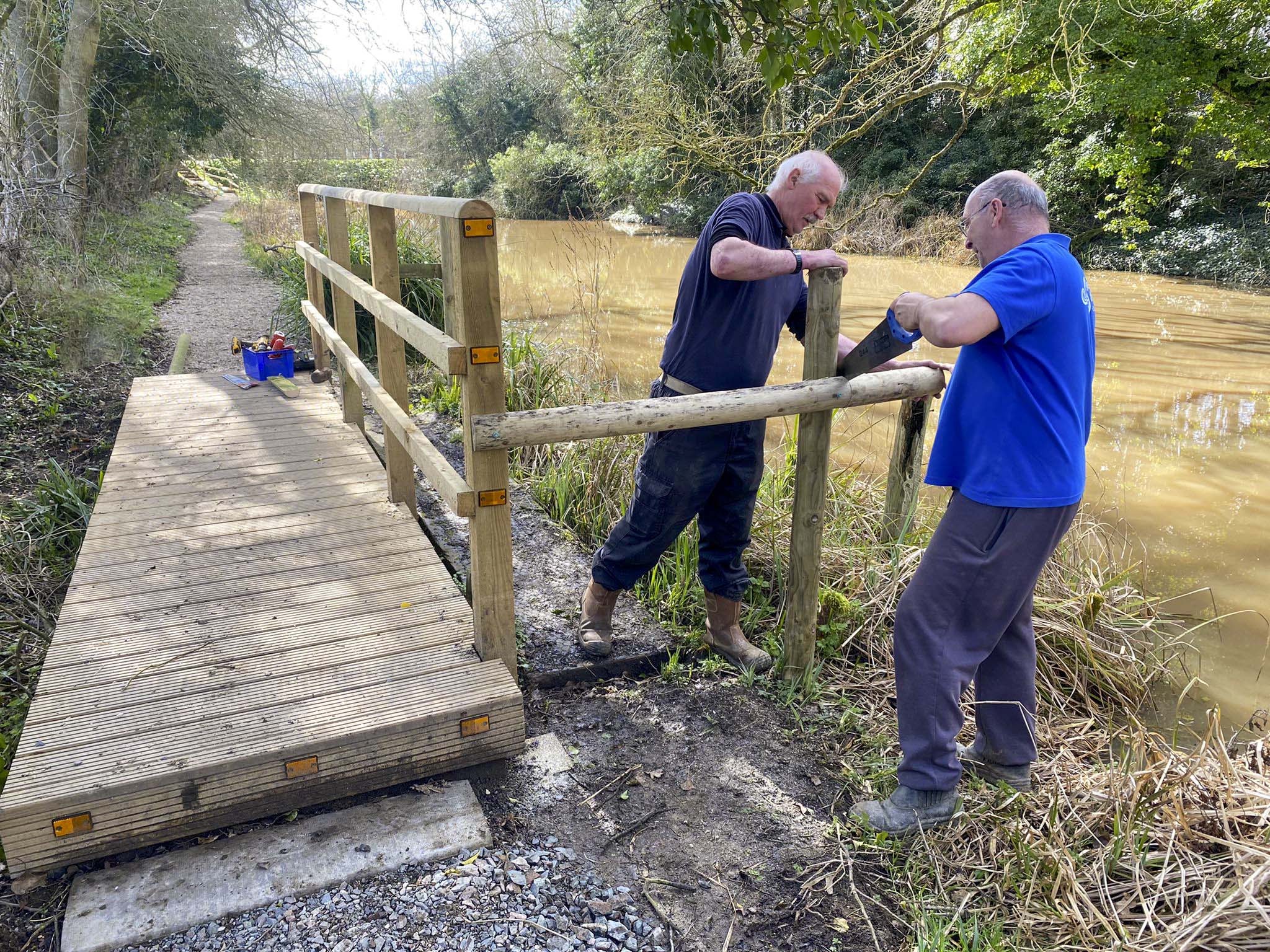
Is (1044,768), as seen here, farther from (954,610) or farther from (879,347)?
(879,347)

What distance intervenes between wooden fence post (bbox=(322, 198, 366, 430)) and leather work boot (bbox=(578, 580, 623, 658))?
211 centimetres

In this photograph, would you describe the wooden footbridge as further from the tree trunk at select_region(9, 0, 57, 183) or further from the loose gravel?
the tree trunk at select_region(9, 0, 57, 183)

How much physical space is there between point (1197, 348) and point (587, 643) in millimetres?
11866

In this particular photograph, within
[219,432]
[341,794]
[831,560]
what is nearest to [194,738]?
[341,794]

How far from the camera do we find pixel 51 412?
Result: 20.7ft

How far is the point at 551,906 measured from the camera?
217cm

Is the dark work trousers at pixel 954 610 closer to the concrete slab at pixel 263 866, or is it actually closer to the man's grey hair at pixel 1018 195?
the man's grey hair at pixel 1018 195

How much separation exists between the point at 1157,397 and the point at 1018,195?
875 cm

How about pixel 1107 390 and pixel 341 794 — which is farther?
pixel 1107 390

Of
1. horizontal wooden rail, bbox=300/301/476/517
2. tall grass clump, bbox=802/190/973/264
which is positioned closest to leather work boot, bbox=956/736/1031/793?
horizontal wooden rail, bbox=300/301/476/517

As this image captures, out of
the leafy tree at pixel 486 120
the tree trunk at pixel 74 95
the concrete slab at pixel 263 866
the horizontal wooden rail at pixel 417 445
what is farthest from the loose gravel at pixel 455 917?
the leafy tree at pixel 486 120

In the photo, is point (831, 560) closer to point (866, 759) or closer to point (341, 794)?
point (866, 759)

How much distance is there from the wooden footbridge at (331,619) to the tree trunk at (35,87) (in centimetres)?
622

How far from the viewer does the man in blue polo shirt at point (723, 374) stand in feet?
9.55
